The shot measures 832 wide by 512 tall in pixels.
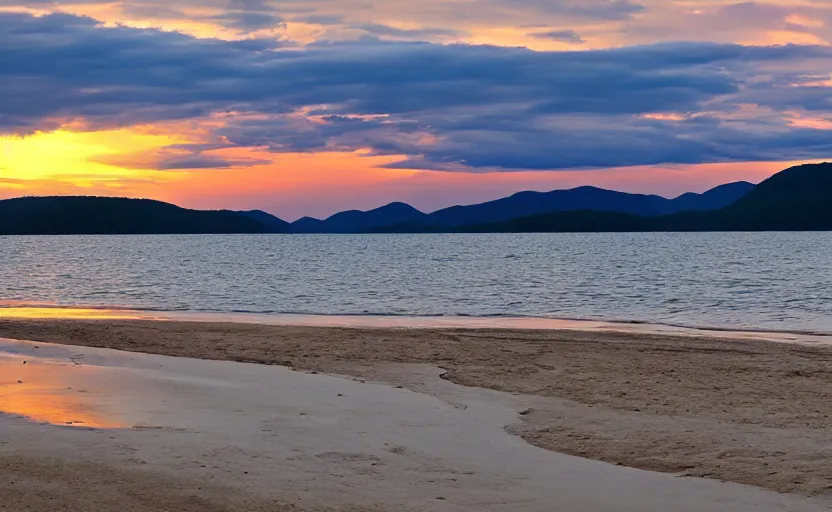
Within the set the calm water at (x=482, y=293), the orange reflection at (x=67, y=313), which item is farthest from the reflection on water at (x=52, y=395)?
the calm water at (x=482, y=293)

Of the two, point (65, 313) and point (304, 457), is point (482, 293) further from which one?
point (304, 457)

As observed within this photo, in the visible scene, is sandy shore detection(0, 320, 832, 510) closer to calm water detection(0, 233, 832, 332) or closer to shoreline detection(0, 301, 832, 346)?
shoreline detection(0, 301, 832, 346)

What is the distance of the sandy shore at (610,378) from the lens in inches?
440

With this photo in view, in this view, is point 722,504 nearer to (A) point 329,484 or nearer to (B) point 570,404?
(A) point 329,484

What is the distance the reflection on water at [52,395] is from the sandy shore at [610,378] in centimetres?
236

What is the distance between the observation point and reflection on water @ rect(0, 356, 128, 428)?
12.8 meters

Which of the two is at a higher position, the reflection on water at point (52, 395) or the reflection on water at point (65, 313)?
the reflection on water at point (52, 395)

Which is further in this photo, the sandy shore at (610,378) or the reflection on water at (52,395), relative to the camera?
the reflection on water at (52,395)

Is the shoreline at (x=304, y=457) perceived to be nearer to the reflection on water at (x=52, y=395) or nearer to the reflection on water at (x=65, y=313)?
the reflection on water at (x=52, y=395)

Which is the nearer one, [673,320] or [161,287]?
[673,320]

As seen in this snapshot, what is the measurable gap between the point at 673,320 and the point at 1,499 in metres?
28.7

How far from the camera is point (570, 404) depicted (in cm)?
1474

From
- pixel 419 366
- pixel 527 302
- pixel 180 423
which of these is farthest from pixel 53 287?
pixel 180 423

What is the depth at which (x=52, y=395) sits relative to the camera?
1484 centimetres
